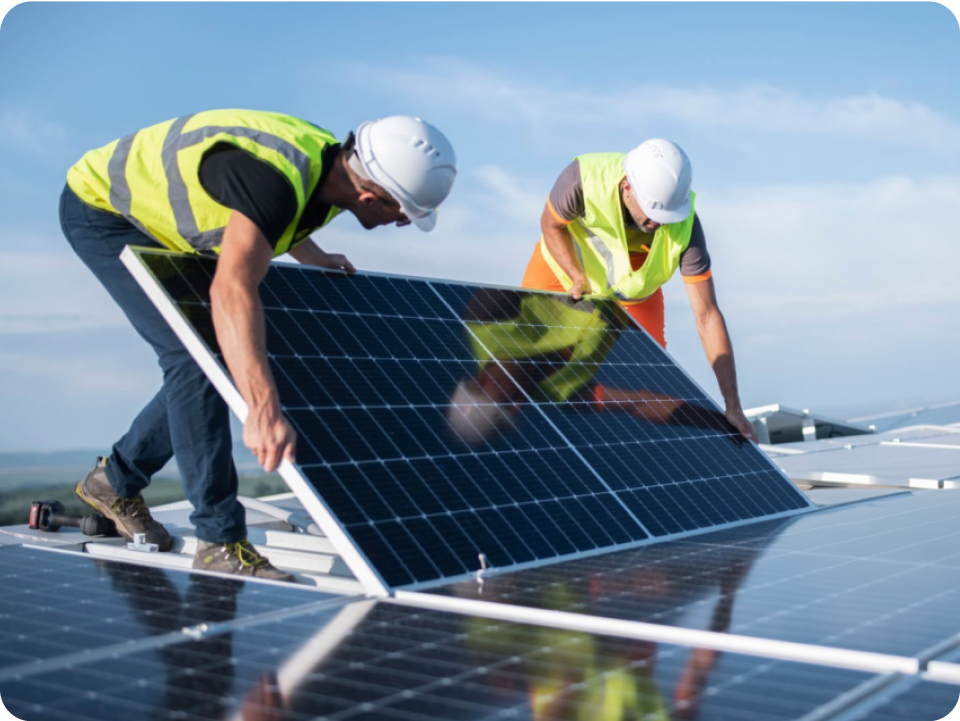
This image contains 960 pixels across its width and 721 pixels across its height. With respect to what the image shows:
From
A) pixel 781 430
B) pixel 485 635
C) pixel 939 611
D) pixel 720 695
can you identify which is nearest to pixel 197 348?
pixel 485 635

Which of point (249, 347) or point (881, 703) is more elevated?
point (249, 347)

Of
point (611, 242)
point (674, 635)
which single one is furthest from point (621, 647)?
point (611, 242)

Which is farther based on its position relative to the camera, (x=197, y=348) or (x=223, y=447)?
(x=223, y=447)

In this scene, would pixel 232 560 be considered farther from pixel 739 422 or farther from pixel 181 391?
pixel 739 422

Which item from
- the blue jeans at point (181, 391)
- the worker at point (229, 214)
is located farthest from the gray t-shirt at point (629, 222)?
the blue jeans at point (181, 391)

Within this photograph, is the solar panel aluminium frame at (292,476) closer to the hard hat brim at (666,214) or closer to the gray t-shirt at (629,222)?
the hard hat brim at (666,214)

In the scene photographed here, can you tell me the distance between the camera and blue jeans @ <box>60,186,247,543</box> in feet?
16.1

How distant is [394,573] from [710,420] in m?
3.37

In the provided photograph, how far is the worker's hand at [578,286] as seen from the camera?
7.34 meters

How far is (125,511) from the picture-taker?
18.8 ft

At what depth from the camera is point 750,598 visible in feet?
13.5

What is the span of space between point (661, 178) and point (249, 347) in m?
3.50

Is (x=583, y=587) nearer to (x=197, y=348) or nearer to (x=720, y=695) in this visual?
(x=720, y=695)

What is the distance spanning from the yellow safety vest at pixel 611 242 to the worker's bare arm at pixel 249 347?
3.54 metres
